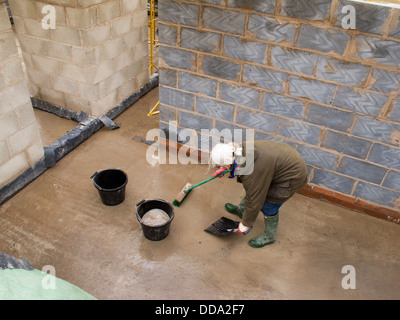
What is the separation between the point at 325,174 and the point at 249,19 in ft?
6.04

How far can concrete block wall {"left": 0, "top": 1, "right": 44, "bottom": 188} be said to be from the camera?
3.08m

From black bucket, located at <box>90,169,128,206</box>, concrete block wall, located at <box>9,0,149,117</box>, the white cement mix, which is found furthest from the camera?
concrete block wall, located at <box>9,0,149,117</box>

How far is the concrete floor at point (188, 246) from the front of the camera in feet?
9.30

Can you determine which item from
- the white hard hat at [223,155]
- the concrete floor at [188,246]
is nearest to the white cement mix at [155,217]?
the concrete floor at [188,246]

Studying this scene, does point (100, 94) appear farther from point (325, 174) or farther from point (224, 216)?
point (325, 174)

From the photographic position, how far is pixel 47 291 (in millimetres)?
2033

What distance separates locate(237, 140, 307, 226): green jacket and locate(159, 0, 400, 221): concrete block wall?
76 cm

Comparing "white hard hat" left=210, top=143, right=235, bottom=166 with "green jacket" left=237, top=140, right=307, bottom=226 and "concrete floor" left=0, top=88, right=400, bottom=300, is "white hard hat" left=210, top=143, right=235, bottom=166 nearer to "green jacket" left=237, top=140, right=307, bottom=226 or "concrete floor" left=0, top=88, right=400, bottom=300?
"green jacket" left=237, top=140, right=307, bottom=226

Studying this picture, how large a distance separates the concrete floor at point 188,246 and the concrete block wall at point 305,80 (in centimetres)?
49

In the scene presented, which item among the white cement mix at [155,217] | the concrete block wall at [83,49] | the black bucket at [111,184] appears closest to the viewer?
the white cement mix at [155,217]

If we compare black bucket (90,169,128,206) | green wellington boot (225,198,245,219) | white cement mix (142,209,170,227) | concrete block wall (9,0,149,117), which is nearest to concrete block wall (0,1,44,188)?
black bucket (90,169,128,206)


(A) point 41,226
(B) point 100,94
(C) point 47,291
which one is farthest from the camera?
(B) point 100,94

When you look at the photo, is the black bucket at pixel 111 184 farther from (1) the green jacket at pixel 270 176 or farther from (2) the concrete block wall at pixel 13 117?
(1) the green jacket at pixel 270 176
